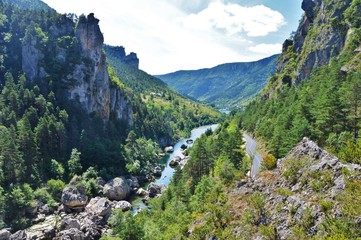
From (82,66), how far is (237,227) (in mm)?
115092

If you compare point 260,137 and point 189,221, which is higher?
point 260,137

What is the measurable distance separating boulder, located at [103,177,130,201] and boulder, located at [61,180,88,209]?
761cm

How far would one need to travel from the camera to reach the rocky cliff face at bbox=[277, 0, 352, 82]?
348 feet

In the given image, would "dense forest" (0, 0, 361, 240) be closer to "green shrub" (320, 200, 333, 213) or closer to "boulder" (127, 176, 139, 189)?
"green shrub" (320, 200, 333, 213)

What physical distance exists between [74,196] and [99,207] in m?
8.68

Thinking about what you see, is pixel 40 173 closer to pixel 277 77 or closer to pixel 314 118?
pixel 314 118

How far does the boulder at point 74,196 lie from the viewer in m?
81.4

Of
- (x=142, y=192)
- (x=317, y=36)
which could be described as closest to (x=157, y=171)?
(x=142, y=192)

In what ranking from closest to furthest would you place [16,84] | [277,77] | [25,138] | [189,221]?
[189,221] < [25,138] < [16,84] < [277,77]

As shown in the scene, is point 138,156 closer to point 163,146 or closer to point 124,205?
point 124,205

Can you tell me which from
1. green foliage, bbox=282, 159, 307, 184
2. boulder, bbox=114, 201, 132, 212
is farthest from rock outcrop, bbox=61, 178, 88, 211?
green foliage, bbox=282, 159, 307, 184

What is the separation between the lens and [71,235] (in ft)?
212

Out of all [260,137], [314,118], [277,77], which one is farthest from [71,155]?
[277,77]

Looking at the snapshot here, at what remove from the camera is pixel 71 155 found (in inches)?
4053
